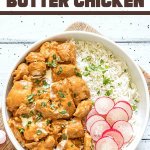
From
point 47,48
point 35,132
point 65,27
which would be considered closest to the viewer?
point 35,132

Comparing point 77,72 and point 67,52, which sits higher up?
point 67,52

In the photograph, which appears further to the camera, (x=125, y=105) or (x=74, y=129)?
(x=125, y=105)

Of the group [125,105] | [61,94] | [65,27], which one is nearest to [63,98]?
[61,94]

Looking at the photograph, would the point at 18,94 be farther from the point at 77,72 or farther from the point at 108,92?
the point at 108,92

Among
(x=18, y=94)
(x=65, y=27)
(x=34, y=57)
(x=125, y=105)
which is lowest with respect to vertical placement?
(x=125, y=105)

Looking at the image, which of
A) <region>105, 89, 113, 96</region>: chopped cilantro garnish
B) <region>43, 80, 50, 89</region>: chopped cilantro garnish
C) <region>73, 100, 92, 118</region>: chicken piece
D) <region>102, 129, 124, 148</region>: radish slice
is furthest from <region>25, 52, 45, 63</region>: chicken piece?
<region>102, 129, 124, 148</region>: radish slice

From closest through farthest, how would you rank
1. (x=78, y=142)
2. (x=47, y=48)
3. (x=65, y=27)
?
(x=78, y=142), (x=47, y=48), (x=65, y=27)
